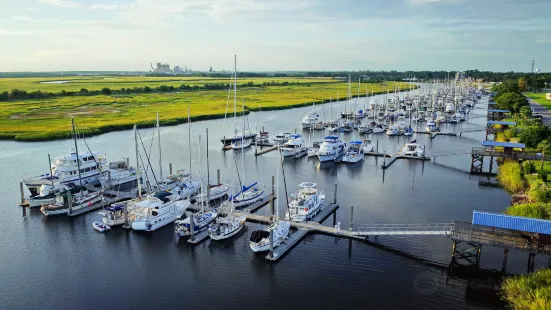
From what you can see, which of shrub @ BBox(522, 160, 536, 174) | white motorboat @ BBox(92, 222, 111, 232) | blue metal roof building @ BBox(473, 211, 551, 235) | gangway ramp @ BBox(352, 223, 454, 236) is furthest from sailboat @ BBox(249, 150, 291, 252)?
shrub @ BBox(522, 160, 536, 174)

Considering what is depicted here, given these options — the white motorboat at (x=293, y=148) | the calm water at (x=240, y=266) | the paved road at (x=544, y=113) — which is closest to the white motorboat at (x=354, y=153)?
the white motorboat at (x=293, y=148)

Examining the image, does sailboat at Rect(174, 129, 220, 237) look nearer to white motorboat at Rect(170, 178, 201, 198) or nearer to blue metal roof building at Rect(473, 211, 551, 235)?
white motorboat at Rect(170, 178, 201, 198)

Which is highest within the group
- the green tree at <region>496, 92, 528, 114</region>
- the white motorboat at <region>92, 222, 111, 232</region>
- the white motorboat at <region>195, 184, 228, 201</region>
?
the green tree at <region>496, 92, 528, 114</region>

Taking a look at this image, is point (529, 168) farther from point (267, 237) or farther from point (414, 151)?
point (267, 237)

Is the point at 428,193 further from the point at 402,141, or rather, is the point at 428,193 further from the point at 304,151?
the point at 402,141

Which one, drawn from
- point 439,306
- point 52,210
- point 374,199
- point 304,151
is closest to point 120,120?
point 304,151
